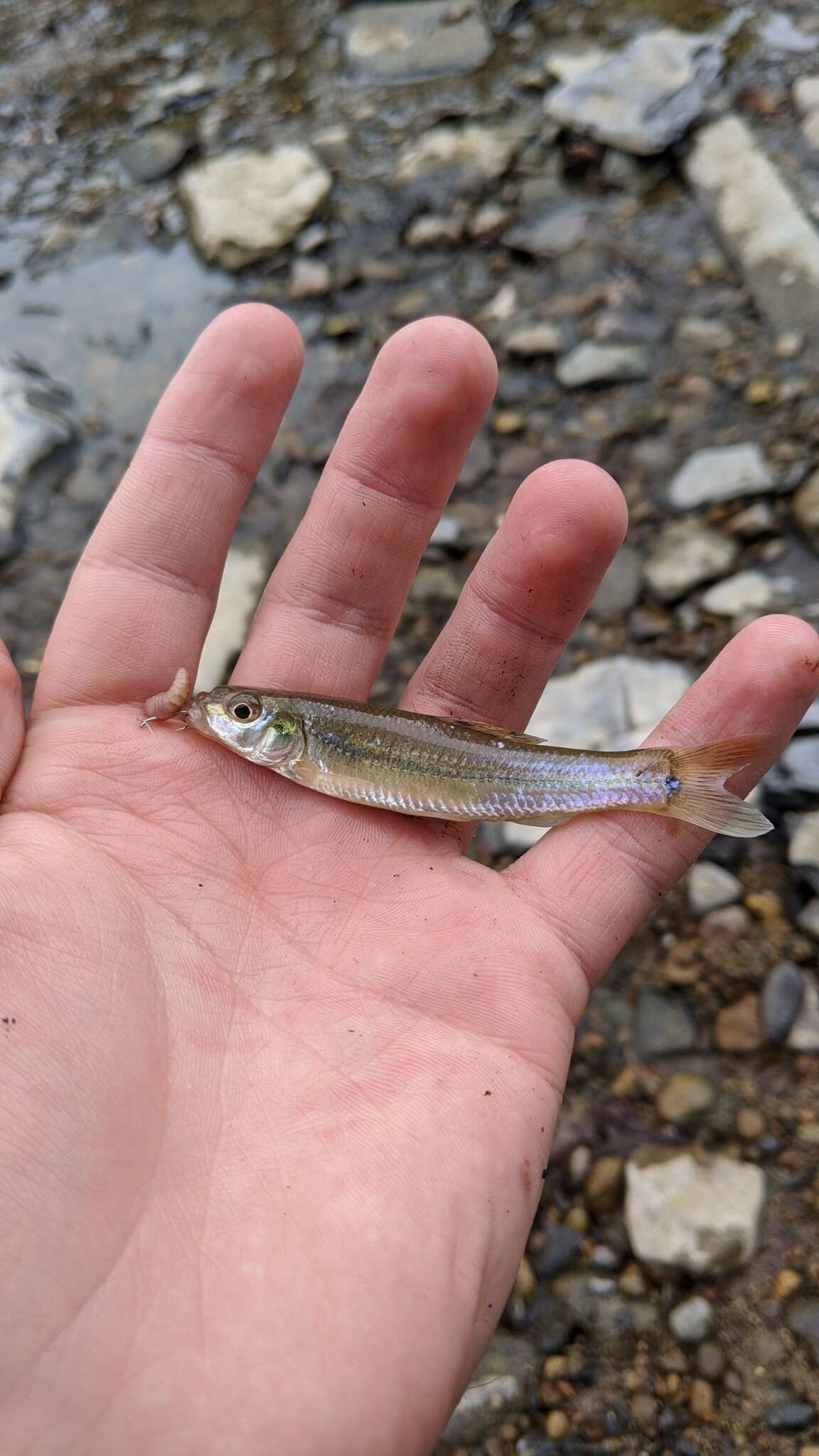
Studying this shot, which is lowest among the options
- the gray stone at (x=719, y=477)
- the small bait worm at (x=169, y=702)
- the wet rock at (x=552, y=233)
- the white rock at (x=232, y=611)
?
the gray stone at (x=719, y=477)

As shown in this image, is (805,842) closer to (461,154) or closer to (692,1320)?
(692,1320)

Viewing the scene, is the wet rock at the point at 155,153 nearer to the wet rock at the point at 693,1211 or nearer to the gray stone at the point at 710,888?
the gray stone at the point at 710,888

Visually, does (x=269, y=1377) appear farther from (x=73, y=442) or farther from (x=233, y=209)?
(x=233, y=209)

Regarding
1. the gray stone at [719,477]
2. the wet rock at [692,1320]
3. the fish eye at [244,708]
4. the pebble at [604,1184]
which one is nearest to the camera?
the wet rock at [692,1320]

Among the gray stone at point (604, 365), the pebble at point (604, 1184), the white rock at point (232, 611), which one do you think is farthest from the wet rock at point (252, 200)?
the pebble at point (604, 1184)

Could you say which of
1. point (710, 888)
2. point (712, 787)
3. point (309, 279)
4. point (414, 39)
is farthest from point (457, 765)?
point (414, 39)
